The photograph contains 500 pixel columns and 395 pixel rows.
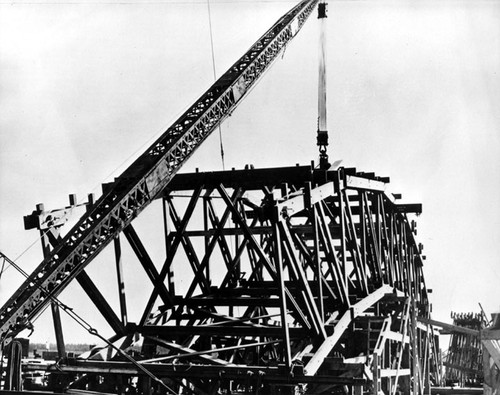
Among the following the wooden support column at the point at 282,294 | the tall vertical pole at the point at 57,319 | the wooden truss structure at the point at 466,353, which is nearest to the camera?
the wooden support column at the point at 282,294

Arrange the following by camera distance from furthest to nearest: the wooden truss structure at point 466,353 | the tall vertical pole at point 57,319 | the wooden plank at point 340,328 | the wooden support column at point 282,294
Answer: the wooden truss structure at point 466,353, the tall vertical pole at point 57,319, the wooden plank at point 340,328, the wooden support column at point 282,294

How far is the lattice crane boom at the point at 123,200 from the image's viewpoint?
1332cm

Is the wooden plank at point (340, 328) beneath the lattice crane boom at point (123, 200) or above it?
A: beneath

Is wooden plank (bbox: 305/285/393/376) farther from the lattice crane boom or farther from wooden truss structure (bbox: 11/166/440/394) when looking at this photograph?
the lattice crane boom

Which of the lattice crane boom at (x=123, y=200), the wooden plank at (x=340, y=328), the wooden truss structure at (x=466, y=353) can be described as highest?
the lattice crane boom at (x=123, y=200)

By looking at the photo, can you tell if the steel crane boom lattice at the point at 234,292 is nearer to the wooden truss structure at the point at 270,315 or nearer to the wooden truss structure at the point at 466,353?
the wooden truss structure at the point at 270,315

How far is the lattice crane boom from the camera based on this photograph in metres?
13.3

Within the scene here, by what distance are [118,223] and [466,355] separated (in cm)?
2648

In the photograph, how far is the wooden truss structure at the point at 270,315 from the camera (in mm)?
13508

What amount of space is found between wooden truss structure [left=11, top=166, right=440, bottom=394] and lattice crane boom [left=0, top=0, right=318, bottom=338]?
89 cm

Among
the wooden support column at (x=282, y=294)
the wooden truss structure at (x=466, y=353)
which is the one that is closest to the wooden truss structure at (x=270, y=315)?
the wooden support column at (x=282, y=294)

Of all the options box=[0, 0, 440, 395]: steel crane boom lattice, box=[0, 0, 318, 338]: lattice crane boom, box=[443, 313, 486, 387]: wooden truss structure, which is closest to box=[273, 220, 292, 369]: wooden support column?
box=[0, 0, 440, 395]: steel crane boom lattice

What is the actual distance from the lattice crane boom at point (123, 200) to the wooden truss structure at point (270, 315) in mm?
887

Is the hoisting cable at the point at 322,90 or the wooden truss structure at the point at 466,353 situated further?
the wooden truss structure at the point at 466,353
